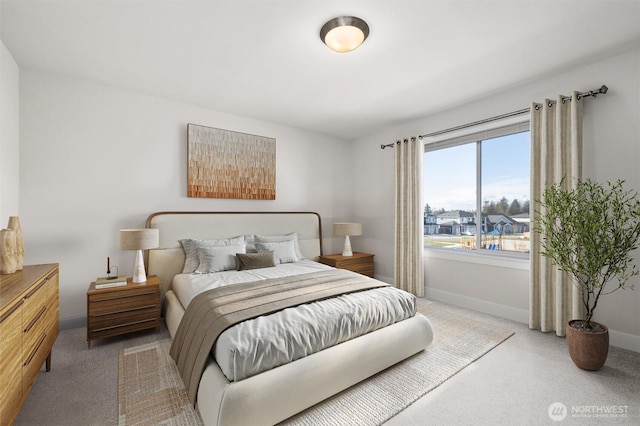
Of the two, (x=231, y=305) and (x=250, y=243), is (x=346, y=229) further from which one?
(x=231, y=305)

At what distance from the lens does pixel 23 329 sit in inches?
62.9

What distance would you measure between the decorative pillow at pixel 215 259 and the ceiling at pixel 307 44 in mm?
1853

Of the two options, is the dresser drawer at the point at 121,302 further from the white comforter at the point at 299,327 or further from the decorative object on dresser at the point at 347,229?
the decorative object on dresser at the point at 347,229

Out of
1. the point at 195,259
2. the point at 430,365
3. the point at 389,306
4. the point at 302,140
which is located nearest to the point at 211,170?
the point at 195,259

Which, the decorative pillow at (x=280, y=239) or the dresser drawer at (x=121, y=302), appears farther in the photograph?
the decorative pillow at (x=280, y=239)

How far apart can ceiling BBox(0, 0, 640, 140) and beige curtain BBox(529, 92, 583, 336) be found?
1.45 ft

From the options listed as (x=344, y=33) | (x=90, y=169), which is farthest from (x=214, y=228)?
(x=344, y=33)

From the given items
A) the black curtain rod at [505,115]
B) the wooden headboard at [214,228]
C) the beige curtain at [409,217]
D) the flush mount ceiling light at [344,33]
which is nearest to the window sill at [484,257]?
the beige curtain at [409,217]

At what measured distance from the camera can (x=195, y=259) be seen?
3.32 metres

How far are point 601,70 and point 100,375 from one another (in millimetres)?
5040

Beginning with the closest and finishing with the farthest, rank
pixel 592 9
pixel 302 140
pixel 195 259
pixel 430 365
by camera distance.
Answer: pixel 592 9, pixel 430 365, pixel 195 259, pixel 302 140

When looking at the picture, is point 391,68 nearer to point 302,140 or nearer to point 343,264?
point 302,140

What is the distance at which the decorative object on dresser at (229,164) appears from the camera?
12.2 ft

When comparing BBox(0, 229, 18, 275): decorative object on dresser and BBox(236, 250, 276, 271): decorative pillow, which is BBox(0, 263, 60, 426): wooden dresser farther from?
BBox(236, 250, 276, 271): decorative pillow
